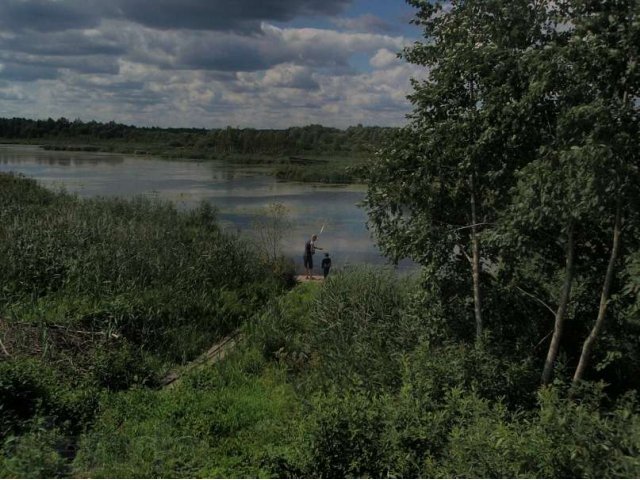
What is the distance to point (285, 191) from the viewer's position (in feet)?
109

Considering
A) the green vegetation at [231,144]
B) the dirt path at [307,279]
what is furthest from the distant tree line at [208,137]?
the dirt path at [307,279]

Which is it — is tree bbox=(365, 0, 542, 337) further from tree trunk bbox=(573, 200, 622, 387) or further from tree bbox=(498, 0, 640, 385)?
tree trunk bbox=(573, 200, 622, 387)

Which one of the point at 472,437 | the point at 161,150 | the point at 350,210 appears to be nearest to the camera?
the point at 472,437

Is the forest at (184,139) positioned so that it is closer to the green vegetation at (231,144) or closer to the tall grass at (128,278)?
the green vegetation at (231,144)

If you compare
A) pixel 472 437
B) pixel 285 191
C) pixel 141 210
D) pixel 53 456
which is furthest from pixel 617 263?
pixel 285 191

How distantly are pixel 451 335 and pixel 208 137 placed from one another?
73726mm

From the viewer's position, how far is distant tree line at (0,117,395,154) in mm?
66000

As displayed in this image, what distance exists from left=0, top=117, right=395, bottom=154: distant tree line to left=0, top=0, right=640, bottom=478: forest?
116 ft

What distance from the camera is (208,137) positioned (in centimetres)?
7656

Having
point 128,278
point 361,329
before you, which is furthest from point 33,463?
point 128,278

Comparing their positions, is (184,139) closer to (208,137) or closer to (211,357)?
(208,137)

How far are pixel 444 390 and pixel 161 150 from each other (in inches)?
2782

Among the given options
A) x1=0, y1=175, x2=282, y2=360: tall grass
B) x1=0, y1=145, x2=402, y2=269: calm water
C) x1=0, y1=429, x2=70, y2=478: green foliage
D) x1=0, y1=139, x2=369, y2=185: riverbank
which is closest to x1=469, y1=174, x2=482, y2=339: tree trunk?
x1=0, y1=429, x2=70, y2=478: green foliage

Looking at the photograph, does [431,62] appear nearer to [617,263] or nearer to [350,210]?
[617,263]
